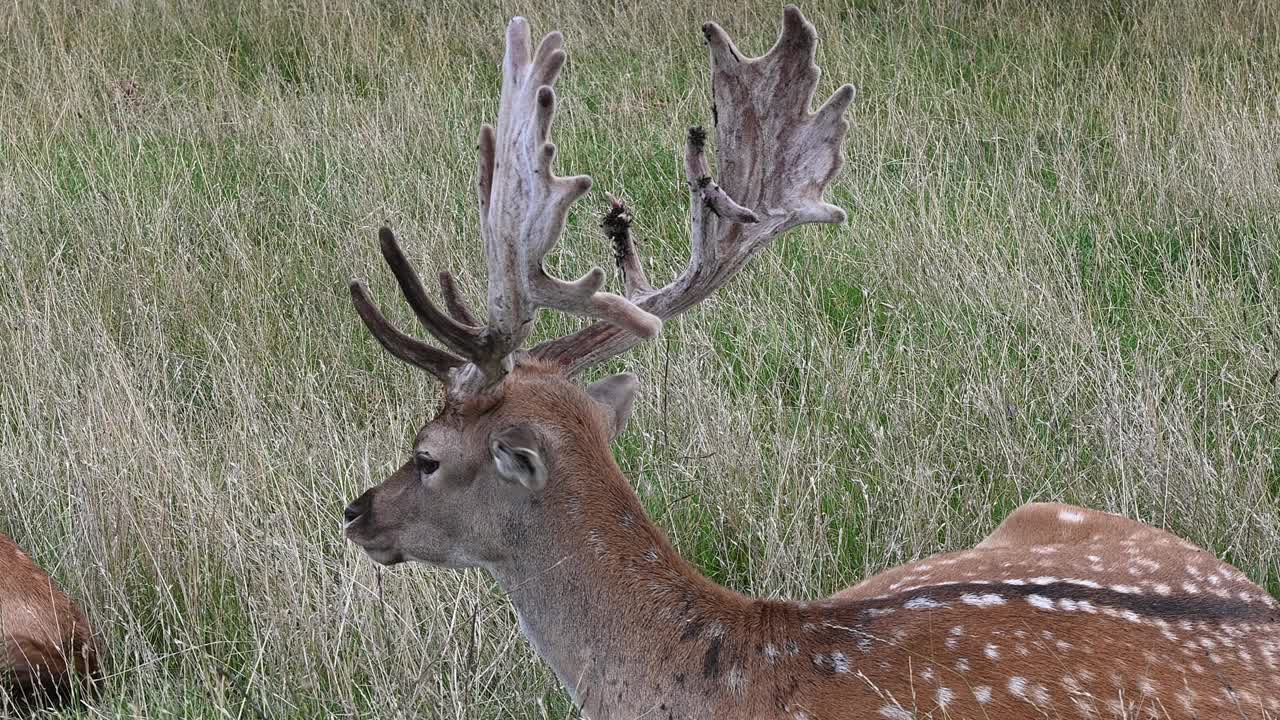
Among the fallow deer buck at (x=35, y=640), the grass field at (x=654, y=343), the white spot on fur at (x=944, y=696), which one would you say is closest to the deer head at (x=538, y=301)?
the grass field at (x=654, y=343)

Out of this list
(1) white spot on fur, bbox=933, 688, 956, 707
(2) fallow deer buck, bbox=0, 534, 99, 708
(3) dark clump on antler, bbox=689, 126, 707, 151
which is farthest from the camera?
(2) fallow deer buck, bbox=0, 534, 99, 708

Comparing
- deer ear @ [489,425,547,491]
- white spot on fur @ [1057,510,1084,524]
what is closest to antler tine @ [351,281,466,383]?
deer ear @ [489,425,547,491]

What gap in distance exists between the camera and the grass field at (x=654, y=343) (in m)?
3.88

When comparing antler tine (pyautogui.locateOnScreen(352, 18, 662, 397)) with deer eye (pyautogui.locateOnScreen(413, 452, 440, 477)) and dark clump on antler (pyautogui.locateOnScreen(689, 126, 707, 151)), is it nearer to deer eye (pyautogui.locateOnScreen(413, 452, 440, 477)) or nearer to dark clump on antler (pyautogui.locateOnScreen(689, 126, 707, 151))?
deer eye (pyautogui.locateOnScreen(413, 452, 440, 477))

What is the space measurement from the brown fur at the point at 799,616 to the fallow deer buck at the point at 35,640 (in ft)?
2.85

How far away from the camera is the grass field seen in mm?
3875

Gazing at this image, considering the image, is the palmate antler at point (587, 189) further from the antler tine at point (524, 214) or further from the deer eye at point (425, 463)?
the deer eye at point (425, 463)

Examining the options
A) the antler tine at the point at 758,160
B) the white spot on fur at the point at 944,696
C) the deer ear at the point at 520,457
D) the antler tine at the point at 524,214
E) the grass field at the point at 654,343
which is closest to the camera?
the white spot on fur at the point at 944,696

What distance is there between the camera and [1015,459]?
4258 millimetres

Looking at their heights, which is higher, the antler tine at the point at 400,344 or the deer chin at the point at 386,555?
the antler tine at the point at 400,344

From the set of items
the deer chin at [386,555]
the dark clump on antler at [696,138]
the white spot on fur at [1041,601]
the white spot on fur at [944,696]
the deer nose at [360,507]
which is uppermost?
the dark clump on antler at [696,138]

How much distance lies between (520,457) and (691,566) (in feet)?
1.39

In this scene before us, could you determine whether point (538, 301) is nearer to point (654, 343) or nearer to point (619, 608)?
point (619, 608)

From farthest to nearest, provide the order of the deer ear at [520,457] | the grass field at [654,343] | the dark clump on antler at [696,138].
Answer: the grass field at [654,343], the dark clump on antler at [696,138], the deer ear at [520,457]
